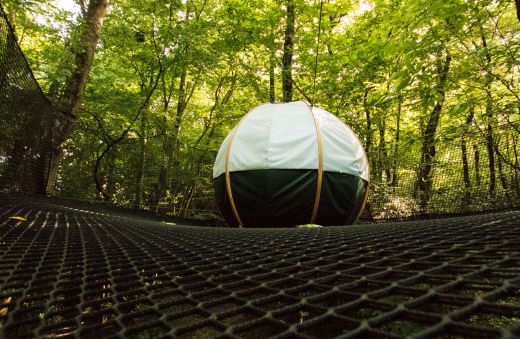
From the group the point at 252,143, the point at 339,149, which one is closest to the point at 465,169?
the point at 339,149

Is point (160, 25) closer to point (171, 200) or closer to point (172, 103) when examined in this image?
point (171, 200)

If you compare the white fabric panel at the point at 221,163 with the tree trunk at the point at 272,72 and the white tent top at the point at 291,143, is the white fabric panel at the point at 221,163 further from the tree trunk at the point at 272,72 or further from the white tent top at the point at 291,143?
the tree trunk at the point at 272,72

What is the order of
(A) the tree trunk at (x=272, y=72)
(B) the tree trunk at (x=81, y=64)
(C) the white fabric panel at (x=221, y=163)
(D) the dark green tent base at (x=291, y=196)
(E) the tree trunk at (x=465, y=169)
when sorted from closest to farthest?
(D) the dark green tent base at (x=291, y=196), (C) the white fabric panel at (x=221, y=163), (E) the tree trunk at (x=465, y=169), (B) the tree trunk at (x=81, y=64), (A) the tree trunk at (x=272, y=72)

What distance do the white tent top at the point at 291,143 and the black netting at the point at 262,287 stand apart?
2873mm

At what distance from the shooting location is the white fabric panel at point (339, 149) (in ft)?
15.1

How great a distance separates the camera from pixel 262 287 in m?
0.90

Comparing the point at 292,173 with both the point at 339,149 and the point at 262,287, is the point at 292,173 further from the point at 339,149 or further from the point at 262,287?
the point at 262,287

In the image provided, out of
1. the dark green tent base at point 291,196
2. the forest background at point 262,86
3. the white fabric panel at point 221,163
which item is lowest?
the dark green tent base at point 291,196

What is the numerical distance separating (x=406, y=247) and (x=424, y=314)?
2.94ft

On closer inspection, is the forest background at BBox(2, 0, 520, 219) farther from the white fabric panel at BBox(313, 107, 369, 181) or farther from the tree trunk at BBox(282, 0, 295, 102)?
the white fabric panel at BBox(313, 107, 369, 181)

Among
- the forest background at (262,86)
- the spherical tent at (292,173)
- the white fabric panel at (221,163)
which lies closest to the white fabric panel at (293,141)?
the spherical tent at (292,173)

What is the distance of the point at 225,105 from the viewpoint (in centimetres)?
1316

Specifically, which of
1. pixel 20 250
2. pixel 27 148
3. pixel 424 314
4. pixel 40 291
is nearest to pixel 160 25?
pixel 27 148

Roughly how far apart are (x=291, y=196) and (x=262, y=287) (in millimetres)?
3592
